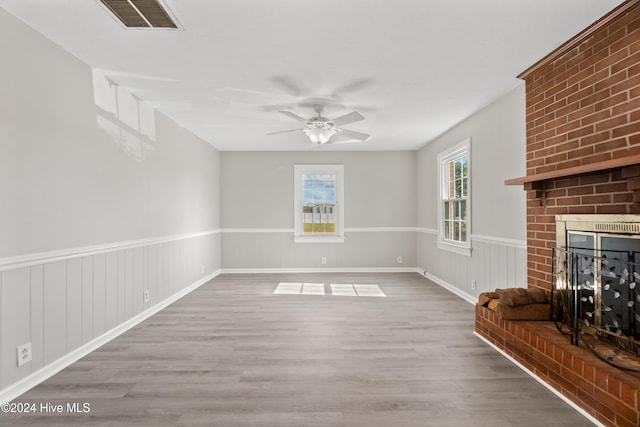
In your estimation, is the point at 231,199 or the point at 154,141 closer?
the point at 154,141

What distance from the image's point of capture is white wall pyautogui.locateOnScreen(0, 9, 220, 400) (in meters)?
2.30

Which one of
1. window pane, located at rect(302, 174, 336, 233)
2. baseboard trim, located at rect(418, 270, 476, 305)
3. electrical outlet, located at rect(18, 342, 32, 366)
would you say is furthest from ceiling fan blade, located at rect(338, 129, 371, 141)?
electrical outlet, located at rect(18, 342, 32, 366)

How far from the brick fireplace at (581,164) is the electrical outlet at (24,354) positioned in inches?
141

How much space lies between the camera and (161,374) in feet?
8.48

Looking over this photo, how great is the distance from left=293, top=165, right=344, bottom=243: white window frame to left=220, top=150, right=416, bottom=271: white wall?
0.09 meters

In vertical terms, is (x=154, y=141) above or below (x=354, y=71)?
below

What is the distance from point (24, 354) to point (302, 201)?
5.18m

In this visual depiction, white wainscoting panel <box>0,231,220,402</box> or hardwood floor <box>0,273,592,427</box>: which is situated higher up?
white wainscoting panel <box>0,231,220,402</box>

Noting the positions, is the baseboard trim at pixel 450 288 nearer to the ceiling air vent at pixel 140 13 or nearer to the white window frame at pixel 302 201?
the white window frame at pixel 302 201

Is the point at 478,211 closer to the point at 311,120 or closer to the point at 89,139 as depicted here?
the point at 311,120

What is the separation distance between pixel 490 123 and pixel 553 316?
2317mm

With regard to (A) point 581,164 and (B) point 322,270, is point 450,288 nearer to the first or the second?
(B) point 322,270

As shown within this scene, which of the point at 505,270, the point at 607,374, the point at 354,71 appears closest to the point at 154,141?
the point at 354,71

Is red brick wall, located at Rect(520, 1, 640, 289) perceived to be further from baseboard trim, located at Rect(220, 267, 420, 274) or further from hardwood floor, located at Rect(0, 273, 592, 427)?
baseboard trim, located at Rect(220, 267, 420, 274)
